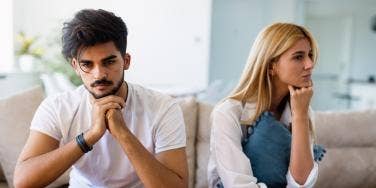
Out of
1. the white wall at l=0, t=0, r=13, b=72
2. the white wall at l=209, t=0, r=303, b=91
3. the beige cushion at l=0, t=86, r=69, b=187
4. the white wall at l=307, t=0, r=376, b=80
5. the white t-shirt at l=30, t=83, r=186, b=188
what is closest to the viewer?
the white t-shirt at l=30, t=83, r=186, b=188

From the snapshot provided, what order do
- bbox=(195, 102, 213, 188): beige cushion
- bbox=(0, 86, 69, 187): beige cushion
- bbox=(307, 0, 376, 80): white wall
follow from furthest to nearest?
bbox=(307, 0, 376, 80): white wall
bbox=(195, 102, 213, 188): beige cushion
bbox=(0, 86, 69, 187): beige cushion

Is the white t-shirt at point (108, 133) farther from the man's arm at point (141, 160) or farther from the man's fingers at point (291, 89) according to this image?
the man's fingers at point (291, 89)

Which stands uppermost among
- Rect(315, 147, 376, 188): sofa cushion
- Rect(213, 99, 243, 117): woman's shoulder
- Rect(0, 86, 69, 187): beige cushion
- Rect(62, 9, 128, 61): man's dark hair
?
Rect(62, 9, 128, 61): man's dark hair

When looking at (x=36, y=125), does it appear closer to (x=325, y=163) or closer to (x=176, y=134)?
(x=176, y=134)

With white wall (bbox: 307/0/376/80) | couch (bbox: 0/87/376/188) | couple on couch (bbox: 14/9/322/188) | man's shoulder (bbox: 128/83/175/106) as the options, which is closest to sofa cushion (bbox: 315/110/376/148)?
couch (bbox: 0/87/376/188)

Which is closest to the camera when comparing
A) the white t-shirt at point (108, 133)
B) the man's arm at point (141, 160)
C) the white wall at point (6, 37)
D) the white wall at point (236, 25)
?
the man's arm at point (141, 160)

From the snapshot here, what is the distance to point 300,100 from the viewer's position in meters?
1.40

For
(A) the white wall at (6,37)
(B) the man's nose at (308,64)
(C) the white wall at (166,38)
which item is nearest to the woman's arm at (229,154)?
(B) the man's nose at (308,64)

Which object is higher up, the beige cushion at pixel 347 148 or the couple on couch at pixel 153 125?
the couple on couch at pixel 153 125

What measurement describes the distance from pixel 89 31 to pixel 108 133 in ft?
1.17

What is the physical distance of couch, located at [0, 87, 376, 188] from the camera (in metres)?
1.87

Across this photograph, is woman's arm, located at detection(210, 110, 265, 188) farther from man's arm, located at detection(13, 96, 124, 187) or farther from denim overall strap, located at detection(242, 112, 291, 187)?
man's arm, located at detection(13, 96, 124, 187)

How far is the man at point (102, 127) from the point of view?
1.18 metres

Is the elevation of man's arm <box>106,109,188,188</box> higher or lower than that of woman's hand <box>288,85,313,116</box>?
lower
